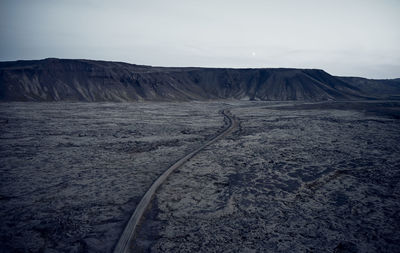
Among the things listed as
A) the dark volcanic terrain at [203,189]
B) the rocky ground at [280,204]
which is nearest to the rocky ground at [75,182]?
the dark volcanic terrain at [203,189]

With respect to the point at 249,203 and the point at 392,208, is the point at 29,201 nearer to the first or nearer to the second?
the point at 249,203

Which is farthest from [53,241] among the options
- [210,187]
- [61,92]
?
[61,92]

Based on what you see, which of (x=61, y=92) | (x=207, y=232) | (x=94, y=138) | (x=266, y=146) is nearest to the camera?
(x=207, y=232)

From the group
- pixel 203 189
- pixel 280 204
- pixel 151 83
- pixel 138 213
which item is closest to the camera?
pixel 138 213

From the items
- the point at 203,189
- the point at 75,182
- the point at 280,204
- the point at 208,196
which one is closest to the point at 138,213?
the point at 208,196

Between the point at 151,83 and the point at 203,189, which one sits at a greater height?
the point at 151,83

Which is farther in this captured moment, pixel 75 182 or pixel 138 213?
pixel 75 182

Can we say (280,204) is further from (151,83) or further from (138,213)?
(151,83)
